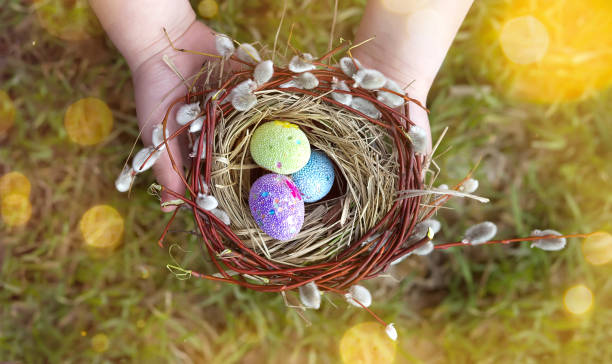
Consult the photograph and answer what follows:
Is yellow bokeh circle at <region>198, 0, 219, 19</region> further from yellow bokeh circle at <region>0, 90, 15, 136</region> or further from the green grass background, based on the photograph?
yellow bokeh circle at <region>0, 90, 15, 136</region>

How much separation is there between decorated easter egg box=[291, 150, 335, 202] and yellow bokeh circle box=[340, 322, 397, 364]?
0.60 metres

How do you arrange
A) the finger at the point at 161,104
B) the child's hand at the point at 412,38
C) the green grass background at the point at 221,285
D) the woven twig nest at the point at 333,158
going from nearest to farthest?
the woven twig nest at the point at 333,158
the finger at the point at 161,104
the child's hand at the point at 412,38
the green grass background at the point at 221,285

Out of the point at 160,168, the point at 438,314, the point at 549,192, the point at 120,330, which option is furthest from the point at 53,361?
the point at 549,192

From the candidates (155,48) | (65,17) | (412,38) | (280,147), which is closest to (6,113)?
(65,17)

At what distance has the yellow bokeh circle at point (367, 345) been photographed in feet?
4.89

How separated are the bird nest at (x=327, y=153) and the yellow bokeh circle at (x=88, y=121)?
1.76ft

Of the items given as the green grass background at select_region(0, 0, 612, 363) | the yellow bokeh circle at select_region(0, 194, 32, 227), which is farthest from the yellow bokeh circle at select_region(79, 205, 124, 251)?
the yellow bokeh circle at select_region(0, 194, 32, 227)

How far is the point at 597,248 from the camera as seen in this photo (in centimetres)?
152

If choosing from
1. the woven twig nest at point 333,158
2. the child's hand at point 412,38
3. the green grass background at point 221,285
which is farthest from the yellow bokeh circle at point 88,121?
the child's hand at point 412,38

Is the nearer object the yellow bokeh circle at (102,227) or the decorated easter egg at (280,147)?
the decorated easter egg at (280,147)

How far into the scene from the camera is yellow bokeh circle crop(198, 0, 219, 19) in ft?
4.87

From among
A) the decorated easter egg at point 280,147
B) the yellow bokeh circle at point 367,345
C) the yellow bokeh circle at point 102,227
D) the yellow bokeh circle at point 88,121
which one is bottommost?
the yellow bokeh circle at point 367,345

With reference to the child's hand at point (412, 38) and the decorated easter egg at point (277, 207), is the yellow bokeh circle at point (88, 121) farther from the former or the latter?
the child's hand at point (412, 38)

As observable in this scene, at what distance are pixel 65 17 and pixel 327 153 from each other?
105 centimetres
